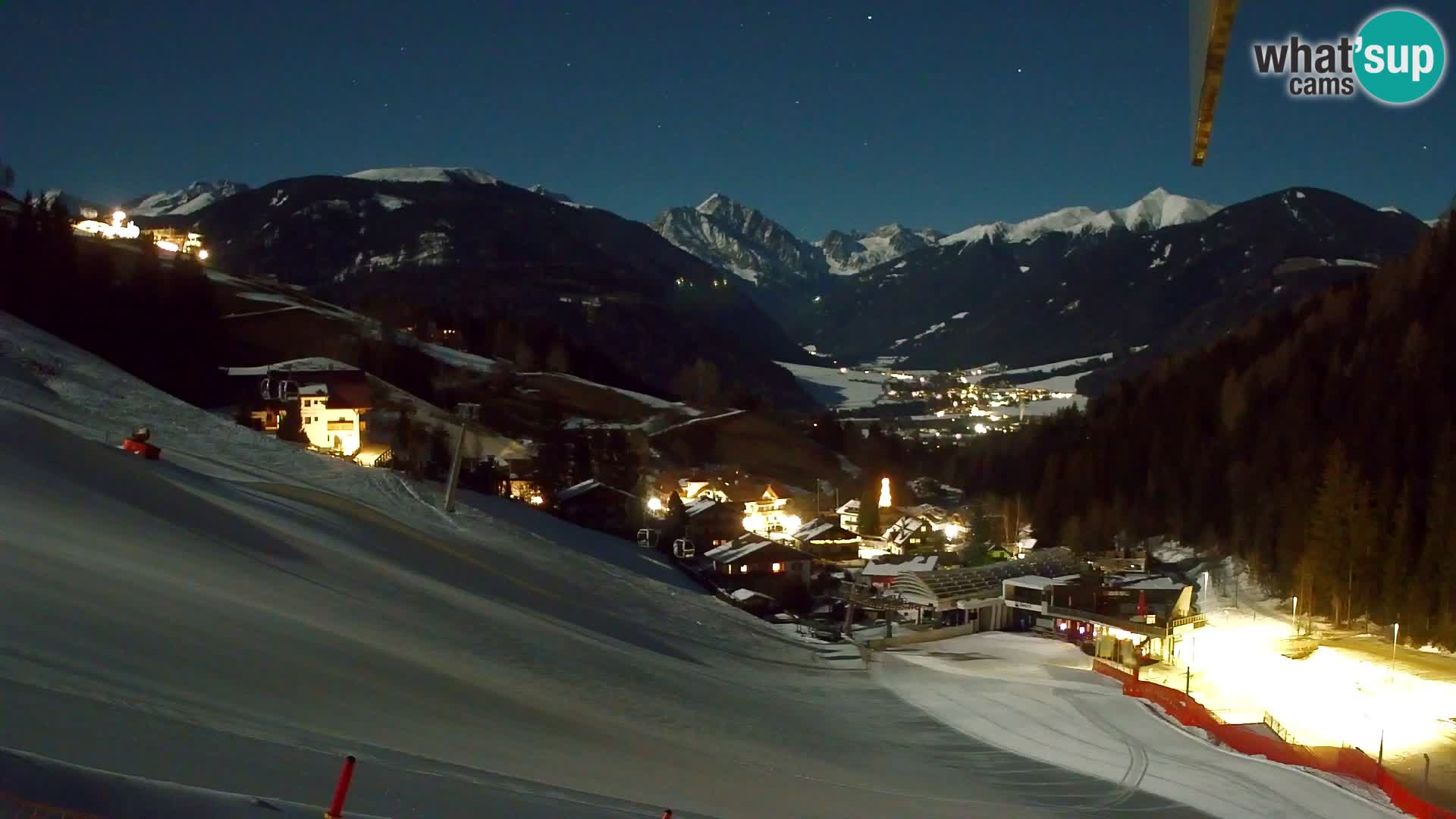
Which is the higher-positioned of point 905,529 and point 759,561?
point 905,529

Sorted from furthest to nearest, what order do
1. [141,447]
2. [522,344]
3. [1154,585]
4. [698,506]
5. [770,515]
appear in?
1. [522,344]
2. [770,515]
3. [698,506]
4. [1154,585]
5. [141,447]

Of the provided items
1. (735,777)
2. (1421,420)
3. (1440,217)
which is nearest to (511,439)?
(1421,420)

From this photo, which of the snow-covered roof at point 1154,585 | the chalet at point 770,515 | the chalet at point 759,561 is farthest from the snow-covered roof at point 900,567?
the chalet at point 770,515

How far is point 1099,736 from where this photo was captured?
17016 mm

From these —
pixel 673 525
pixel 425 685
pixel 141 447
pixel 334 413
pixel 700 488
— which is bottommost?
pixel 425 685

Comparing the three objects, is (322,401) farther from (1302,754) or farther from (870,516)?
(1302,754)

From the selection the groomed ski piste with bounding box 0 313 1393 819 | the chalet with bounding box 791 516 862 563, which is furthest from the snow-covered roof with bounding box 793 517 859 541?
the groomed ski piste with bounding box 0 313 1393 819

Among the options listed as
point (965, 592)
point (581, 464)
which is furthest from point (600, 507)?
point (965, 592)

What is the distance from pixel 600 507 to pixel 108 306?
90.6 ft

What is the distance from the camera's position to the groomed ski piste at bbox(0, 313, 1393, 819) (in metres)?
6.43

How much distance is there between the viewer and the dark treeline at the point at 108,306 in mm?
44750

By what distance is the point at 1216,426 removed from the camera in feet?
202

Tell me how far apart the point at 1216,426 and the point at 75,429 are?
201 ft

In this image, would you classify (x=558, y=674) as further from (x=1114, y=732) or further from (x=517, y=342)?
(x=517, y=342)
